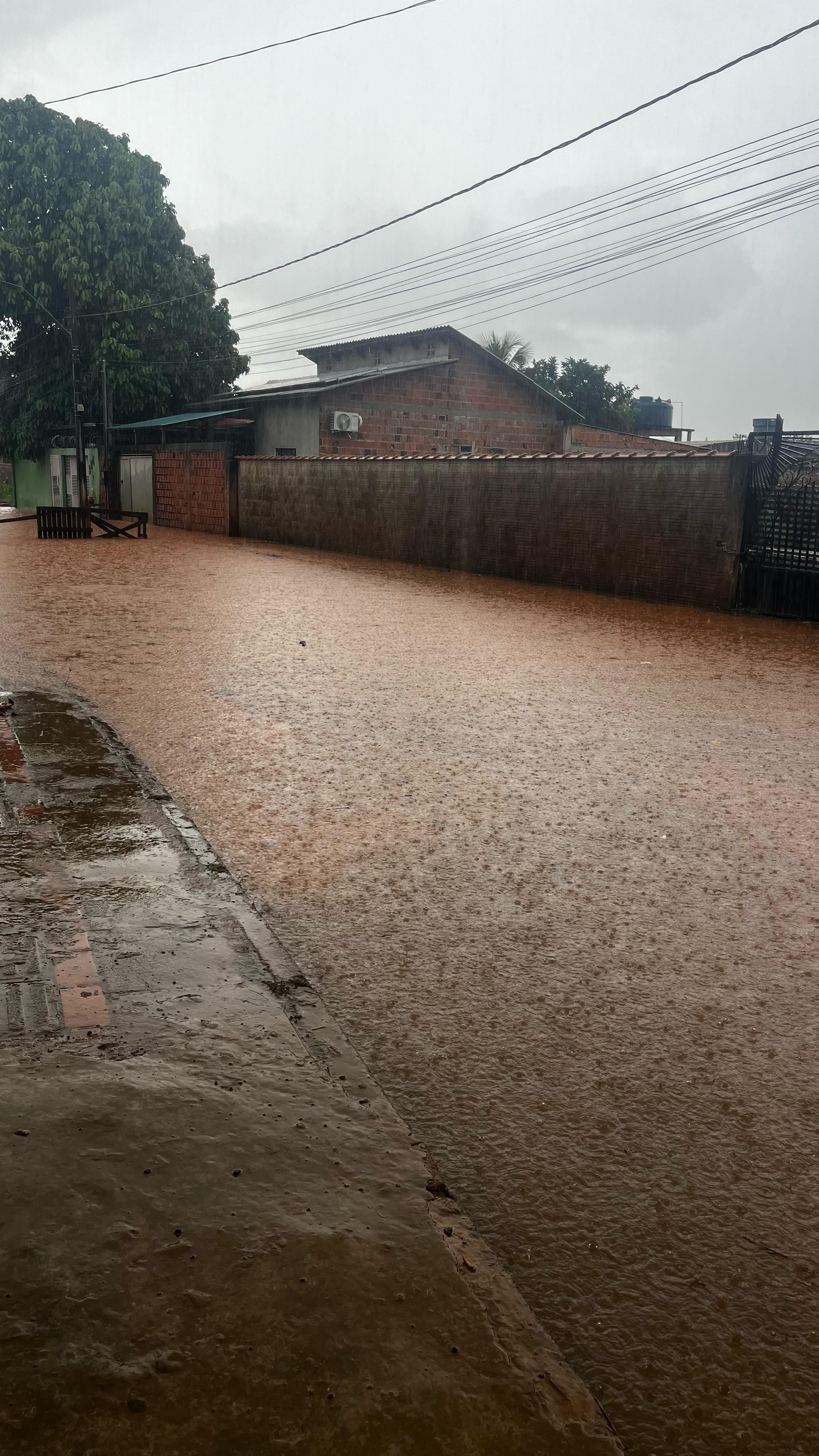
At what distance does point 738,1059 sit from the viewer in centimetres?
299

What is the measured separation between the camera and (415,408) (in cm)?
2923

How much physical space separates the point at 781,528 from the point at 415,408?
17818 millimetres

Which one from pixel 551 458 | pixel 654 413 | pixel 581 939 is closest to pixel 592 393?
pixel 654 413

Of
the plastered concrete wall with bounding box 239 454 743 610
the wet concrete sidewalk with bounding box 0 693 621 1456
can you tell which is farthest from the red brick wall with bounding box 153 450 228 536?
the wet concrete sidewalk with bounding box 0 693 621 1456

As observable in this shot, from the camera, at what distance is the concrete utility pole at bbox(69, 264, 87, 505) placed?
3369cm

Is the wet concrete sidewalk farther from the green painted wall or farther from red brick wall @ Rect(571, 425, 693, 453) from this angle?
the green painted wall

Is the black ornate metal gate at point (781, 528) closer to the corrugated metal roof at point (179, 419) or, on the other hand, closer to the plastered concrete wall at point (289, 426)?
the plastered concrete wall at point (289, 426)

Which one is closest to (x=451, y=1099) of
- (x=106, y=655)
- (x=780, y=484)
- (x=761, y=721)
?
(x=761, y=721)

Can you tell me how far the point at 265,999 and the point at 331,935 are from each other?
56 centimetres

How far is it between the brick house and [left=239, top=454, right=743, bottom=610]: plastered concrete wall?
560 cm

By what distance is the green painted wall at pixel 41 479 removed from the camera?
3666 cm

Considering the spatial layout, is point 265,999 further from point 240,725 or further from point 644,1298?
point 240,725

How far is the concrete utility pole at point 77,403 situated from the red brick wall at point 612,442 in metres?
15.3

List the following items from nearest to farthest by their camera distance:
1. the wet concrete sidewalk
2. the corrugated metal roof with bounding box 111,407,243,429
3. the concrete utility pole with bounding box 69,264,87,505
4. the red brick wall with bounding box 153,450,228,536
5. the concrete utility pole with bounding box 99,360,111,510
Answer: the wet concrete sidewalk, the red brick wall with bounding box 153,450,228,536, the corrugated metal roof with bounding box 111,407,243,429, the concrete utility pole with bounding box 99,360,111,510, the concrete utility pole with bounding box 69,264,87,505
